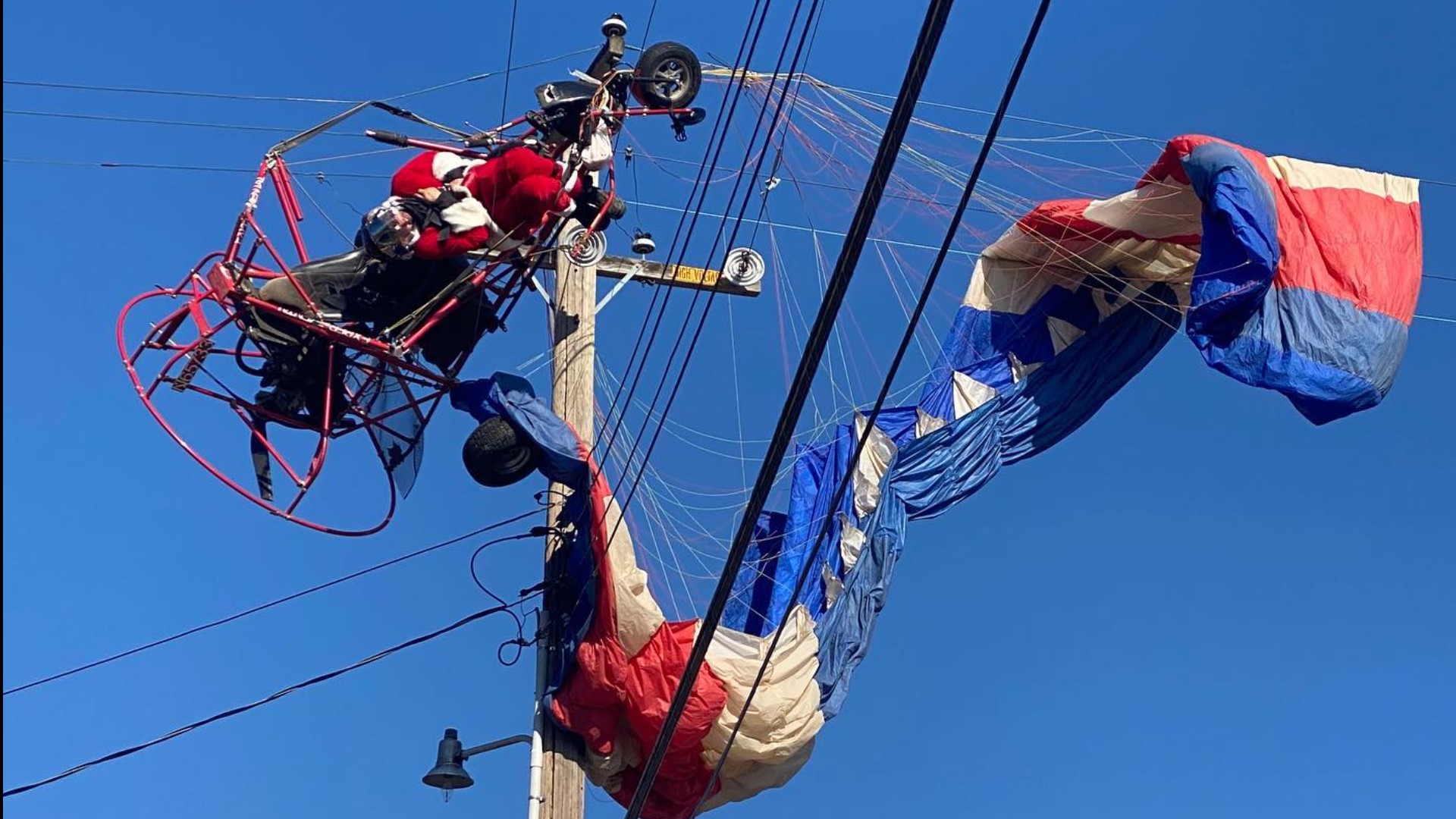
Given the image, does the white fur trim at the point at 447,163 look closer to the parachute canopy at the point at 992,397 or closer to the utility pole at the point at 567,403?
the utility pole at the point at 567,403

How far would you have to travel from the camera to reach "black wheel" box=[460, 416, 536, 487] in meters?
10.6

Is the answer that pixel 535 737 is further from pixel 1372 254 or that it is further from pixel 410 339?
pixel 1372 254

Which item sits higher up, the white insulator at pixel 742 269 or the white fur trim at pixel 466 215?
the white insulator at pixel 742 269

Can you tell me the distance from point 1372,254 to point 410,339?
21.2 feet

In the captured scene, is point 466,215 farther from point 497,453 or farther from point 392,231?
point 497,453

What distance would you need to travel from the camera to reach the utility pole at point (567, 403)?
10695 millimetres

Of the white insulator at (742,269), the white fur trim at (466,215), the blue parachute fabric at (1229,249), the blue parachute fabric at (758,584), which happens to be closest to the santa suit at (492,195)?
the white fur trim at (466,215)

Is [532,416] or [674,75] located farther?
[674,75]

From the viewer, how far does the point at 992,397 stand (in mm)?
12906

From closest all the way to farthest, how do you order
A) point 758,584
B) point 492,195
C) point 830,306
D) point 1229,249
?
point 830,306 < point 492,195 < point 1229,249 < point 758,584

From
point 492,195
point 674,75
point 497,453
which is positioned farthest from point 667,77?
point 497,453

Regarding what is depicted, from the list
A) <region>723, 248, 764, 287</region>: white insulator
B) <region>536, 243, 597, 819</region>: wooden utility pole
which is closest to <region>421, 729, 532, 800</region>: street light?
<region>536, 243, 597, 819</region>: wooden utility pole

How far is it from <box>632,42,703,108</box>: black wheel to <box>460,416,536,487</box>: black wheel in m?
2.19

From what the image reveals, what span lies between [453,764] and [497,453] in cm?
189
